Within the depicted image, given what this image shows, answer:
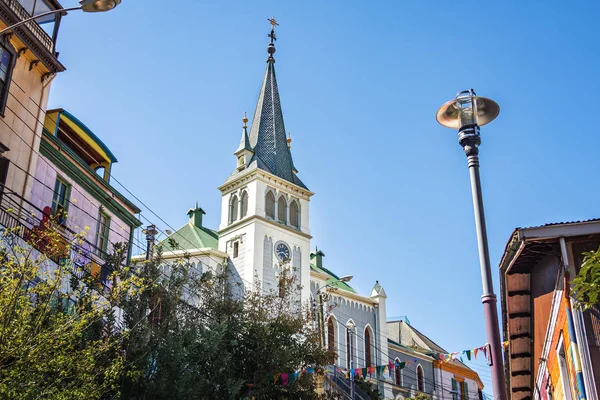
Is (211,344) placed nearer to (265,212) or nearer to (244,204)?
(265,212)

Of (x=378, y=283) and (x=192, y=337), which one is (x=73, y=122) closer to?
(x=192, y=337)

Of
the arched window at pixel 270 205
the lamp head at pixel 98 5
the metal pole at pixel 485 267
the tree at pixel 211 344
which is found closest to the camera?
the metal pole at pixel 485 267

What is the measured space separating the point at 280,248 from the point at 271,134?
1071cm

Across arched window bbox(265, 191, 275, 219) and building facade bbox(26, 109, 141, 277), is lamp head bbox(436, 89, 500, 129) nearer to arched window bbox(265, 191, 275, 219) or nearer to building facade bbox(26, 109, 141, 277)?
building facade bbox(26, 109, 141, 277)

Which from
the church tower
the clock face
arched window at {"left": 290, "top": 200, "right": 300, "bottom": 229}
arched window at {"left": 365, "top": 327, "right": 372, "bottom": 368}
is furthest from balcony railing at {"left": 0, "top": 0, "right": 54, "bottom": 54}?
arched window at {"left": 365, "top": 327, "right": 372, "bottom": 368}

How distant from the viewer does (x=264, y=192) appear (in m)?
46.9

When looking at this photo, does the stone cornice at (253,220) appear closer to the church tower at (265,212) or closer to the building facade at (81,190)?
the church tower at (265,212)

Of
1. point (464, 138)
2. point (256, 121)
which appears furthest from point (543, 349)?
point (256, 121)

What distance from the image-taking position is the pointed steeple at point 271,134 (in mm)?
49438

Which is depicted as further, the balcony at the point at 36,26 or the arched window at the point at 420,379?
the arched window at the point at 420,379

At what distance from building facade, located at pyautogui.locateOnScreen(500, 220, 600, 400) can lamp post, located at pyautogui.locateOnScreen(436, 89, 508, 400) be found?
31.9 inches

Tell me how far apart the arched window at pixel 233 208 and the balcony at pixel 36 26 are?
26.7m

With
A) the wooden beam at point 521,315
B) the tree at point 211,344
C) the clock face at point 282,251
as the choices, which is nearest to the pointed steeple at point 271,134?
the clock face at point 282,251

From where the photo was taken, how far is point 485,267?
8.90 meters
